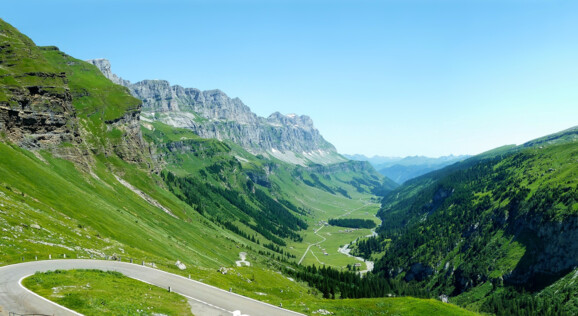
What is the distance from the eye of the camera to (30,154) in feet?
457

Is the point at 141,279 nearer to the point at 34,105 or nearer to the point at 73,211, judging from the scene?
the point at 73,211

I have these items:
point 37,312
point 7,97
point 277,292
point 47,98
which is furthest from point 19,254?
point 47,98

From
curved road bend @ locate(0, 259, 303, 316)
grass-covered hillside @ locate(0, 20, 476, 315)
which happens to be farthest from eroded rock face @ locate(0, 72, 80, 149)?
curved road bend @ locate(0, 259, 303, 316)

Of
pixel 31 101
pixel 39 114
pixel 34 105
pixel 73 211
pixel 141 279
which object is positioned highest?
pixel 31 101

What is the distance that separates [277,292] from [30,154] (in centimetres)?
13368

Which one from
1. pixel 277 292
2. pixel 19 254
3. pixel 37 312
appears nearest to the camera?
pixel 37 312

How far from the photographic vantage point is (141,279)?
50.0m

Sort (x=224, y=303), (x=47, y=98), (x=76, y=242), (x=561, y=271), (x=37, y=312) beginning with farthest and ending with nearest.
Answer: (x=561, y=271) → (x=47, y=98) → (x=76, y=242) → (x=224, y=303) → (x=37, y=312)

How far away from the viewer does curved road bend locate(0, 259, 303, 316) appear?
33812 millimetres

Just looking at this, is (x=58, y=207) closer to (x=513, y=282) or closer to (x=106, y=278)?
(x=106, y=278)

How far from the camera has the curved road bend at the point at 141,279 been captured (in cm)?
3381

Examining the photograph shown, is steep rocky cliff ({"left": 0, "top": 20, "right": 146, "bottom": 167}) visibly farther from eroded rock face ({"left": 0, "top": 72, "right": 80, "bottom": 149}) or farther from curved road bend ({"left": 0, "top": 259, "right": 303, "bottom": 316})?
curved road bend ({"left": 0, "top": 259, "right": 303, "bottom": 316})

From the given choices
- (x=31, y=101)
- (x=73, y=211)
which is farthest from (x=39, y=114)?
(x=73, y=211)

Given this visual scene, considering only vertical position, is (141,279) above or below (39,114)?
below
